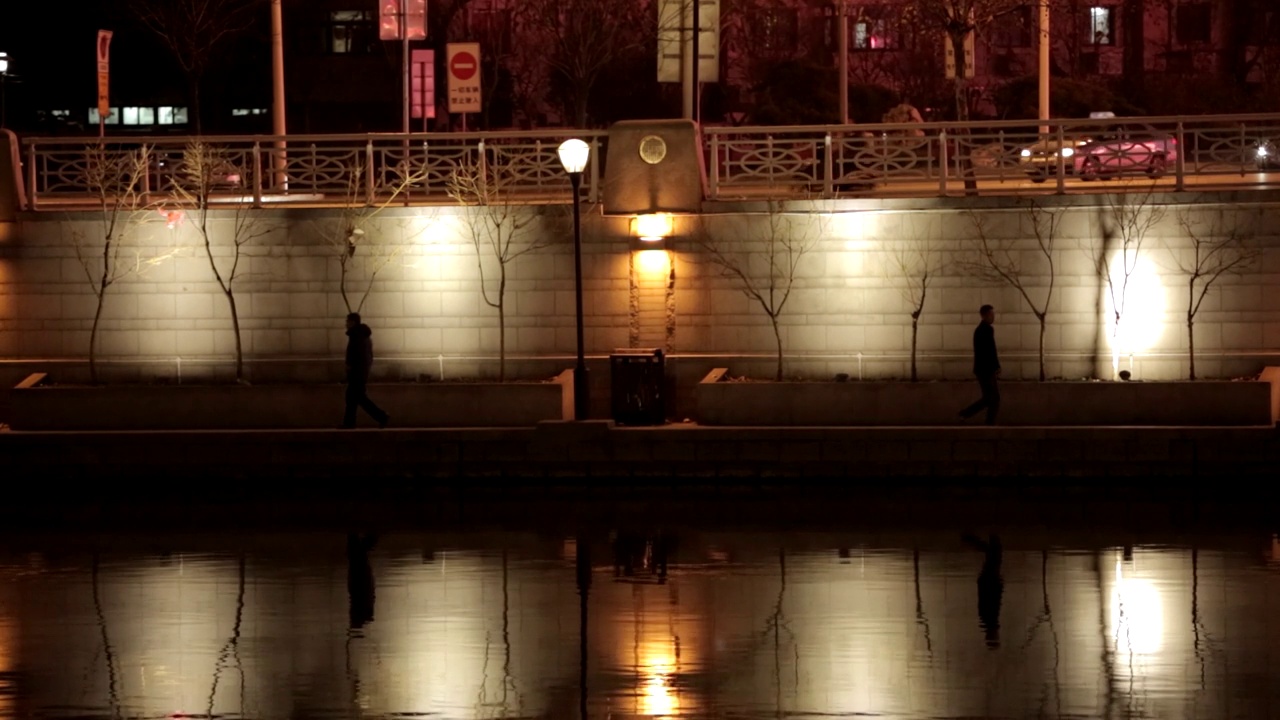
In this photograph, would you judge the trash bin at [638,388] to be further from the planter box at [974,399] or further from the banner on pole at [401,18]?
the banner on pole at [401,18]

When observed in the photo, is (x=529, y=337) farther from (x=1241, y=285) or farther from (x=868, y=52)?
(x=868, y=52)

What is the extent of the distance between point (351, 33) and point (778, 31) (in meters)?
15.8

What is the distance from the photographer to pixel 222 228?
85.3 feet

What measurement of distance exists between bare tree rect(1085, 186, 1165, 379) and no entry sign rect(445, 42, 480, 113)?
9.31m

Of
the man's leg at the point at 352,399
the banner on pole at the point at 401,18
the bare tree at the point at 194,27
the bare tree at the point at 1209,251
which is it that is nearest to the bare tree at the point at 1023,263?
the bare tree at the point at 1209,251

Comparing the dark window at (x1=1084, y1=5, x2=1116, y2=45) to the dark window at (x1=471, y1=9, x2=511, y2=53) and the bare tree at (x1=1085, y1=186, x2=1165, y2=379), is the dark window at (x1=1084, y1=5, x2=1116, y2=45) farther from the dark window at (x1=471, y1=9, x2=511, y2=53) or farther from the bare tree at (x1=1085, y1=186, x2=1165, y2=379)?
the bare tree at (x1=1085, y1=186, x2=1165, y2=379)

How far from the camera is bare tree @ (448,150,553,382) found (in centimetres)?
2544

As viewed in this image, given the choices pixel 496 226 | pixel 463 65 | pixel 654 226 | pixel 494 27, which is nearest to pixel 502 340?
pixel 496 226

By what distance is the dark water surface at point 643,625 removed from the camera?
10.7 metres

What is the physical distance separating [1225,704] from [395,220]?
1718 centimetres

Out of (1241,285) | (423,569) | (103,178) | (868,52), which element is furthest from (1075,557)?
(868,52)

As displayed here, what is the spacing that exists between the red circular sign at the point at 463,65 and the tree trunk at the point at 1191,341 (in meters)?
11.1

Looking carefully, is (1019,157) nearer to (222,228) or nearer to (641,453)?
(641,453)

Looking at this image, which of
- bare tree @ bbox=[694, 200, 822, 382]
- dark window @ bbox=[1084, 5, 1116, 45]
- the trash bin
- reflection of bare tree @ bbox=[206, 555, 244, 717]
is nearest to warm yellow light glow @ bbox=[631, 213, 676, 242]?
bare tree @ bbox=[694, 200, 822, 382]
